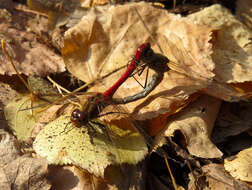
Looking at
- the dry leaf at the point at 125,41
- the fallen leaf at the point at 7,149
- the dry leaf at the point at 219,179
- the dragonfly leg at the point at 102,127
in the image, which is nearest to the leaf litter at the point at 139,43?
the dry leaf at the point at 125,41

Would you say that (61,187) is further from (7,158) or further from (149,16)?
(149,16)

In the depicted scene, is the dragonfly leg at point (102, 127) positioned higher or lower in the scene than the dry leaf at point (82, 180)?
higher

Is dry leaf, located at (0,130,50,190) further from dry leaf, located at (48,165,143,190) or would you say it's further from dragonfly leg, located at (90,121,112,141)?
dragonfly leg, located at (90,121,112,141)

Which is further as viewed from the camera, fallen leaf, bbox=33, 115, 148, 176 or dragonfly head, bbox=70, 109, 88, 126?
dragonfly head, bbox=70, 109, 88, 126

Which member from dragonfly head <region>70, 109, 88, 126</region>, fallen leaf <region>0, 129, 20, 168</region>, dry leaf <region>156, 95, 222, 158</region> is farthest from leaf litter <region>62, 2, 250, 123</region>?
fallen leaf <region>0, 129, 20, 168</region>

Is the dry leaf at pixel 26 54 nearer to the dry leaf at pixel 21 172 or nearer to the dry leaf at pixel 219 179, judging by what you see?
the dry leaf at pixel 21 172

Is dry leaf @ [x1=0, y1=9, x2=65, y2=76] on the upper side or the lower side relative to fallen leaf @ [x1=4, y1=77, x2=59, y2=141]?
upper
